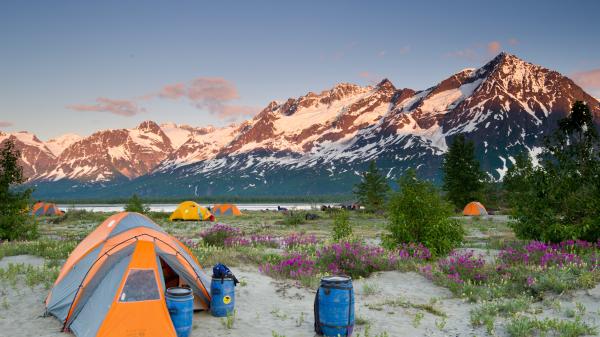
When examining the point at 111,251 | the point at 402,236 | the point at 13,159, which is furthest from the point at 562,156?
the point at 13,159

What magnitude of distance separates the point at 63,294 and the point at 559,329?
10643mm

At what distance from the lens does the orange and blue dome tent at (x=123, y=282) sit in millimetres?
9234

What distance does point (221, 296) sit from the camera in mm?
11242

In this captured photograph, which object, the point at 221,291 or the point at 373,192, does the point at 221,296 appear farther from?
the point at 373,192

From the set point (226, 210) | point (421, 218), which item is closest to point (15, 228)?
point (421, 218)

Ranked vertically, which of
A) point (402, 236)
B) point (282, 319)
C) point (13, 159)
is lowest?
point (282, 319)

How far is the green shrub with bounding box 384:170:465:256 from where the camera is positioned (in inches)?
741

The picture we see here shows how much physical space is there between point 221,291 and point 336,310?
118 inches

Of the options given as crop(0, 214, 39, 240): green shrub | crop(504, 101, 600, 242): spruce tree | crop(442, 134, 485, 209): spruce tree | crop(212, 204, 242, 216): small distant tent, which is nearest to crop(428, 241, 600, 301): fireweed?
crop(504, 101, 600, 242): spruce tree

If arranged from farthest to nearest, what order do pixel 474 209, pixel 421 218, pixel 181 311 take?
pixel 474 209
pixel 421 218
pixel 181 311

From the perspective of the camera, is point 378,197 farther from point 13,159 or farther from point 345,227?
point 13,159

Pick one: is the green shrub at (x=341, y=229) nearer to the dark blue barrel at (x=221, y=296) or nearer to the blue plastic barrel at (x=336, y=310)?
the dark blue barrel at (x=221, y=296)

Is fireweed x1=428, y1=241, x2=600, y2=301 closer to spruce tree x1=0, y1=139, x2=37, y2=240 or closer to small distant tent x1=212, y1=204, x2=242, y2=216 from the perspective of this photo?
spruce tree x1=0, y1=139, x2=37, y2=240

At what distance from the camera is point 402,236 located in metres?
19.3
